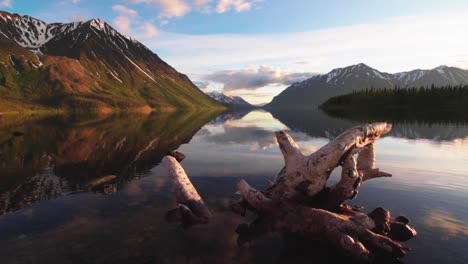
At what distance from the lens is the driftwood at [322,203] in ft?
39.6

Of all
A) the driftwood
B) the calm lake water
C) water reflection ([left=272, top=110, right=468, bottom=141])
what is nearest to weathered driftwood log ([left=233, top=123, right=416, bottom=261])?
the driftwood

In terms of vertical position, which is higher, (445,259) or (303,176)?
(303,176)

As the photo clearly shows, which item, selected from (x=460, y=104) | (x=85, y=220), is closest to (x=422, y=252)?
(x=85, y=220)

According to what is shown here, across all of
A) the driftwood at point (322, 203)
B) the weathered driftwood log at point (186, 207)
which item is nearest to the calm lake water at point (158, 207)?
the weathered driftwood log at point (186, 207)

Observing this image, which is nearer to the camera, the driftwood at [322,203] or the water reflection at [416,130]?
the driftwood at [322,203]

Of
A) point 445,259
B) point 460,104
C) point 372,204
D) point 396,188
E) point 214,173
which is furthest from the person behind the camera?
point 460,104

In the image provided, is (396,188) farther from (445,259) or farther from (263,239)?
(263,239)

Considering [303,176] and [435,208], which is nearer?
[303,176]

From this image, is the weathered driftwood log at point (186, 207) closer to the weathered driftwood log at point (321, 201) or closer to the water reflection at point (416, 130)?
the weathered driftwood log at point (321, 201)

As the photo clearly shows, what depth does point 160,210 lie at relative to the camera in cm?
1703

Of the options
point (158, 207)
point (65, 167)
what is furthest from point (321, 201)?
point (65, 167)

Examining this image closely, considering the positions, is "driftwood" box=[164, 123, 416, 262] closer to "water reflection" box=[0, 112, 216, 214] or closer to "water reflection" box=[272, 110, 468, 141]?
"water reflection" box=[0, 112, 216, 214]

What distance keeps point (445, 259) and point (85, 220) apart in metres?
15.6

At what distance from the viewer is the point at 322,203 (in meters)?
14.1
